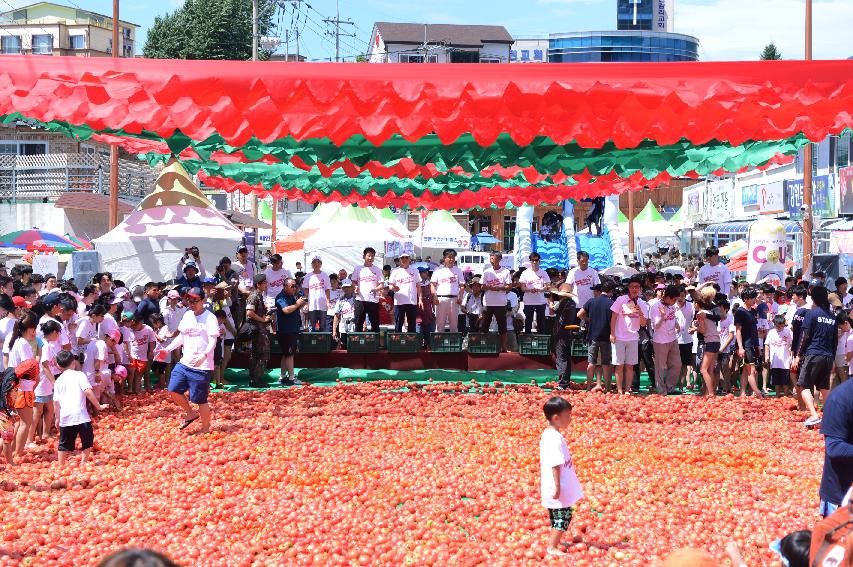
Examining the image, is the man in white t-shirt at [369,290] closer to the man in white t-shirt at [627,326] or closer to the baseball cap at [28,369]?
the man in white t-shirt at [627,326]

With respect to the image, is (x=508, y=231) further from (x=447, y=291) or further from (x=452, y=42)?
(x=447, y=291)

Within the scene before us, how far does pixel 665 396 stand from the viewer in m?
12.5

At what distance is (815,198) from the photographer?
81.8ft

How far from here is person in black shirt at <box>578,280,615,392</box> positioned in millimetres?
12875

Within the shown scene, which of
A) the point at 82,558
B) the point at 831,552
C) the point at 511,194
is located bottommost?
the point at 82,558

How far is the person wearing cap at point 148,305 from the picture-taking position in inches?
506

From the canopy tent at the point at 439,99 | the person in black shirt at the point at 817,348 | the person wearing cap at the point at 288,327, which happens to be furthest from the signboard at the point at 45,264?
the person in black shirt at the point at 817,348

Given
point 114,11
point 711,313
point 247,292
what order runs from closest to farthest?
point 711,313
point 247,292
point 114,11

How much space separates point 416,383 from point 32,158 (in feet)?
87.2

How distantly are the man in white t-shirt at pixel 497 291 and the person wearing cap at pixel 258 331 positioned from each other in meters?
3.88

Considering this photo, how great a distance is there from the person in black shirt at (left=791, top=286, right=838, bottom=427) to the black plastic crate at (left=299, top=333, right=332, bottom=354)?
770 cm

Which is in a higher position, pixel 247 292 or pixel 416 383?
pixel 247 292

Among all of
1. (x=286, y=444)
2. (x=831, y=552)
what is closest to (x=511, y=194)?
(x=286, y=444)

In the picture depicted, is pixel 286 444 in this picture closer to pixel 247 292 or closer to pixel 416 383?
pixel 416 383
